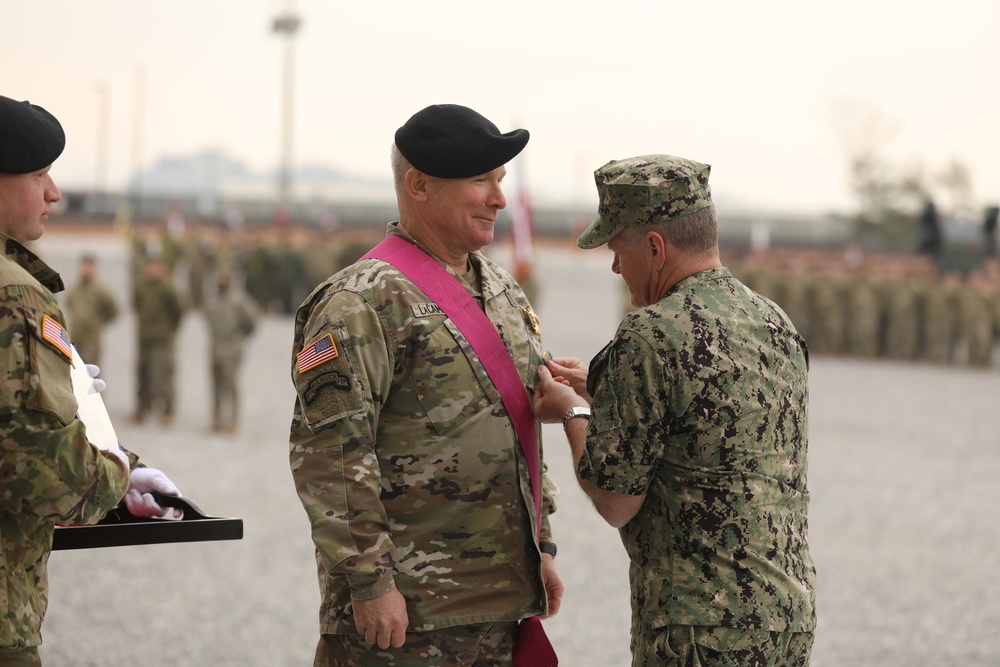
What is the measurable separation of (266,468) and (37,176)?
311 inches

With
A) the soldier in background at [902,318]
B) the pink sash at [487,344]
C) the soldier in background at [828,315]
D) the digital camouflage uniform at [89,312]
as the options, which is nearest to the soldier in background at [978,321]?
the soldier in background at [902,318]

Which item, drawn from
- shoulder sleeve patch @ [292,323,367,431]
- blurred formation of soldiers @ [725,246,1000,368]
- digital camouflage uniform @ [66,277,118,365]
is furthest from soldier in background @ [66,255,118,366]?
blurred formation of soldiers @ [725,246,1000,368]

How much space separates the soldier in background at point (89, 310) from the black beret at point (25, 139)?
31.9 feet

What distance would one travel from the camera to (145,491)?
2.90m

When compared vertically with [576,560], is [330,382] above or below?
above

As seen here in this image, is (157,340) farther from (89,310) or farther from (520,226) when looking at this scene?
(520,226)

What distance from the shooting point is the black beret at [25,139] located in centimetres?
255

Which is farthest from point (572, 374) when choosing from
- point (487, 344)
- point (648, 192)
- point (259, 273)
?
point (259, 273)

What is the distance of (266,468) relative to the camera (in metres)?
10.3

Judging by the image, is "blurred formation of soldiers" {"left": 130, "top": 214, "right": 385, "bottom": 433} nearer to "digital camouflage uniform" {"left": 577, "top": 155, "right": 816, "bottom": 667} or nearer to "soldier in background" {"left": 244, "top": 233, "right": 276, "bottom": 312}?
"soldier in background" {"left": 244, "top": 233, "right": 276, "bottom": 312}

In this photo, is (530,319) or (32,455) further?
(530,319)

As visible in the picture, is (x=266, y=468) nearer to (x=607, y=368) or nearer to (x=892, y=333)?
(x=607, y=368)

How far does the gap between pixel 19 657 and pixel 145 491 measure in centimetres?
54

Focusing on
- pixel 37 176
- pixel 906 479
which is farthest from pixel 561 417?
pixel 906 479
